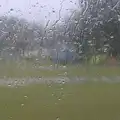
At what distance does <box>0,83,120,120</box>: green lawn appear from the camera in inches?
79.7

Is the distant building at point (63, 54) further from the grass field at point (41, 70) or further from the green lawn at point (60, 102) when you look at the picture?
the green lawn at point (60, 102)

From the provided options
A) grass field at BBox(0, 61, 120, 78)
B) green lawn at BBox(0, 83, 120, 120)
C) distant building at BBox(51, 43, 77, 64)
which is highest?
distant building at BBox(51, 43, 77, 64)

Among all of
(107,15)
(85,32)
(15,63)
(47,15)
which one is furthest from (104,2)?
(15,63)

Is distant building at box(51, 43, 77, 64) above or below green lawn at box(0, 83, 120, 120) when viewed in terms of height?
above

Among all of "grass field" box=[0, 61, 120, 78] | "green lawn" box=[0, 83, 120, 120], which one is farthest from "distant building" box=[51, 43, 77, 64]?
"green lawn" box=[0, 83, 120, 120]

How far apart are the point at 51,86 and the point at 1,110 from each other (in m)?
0.39

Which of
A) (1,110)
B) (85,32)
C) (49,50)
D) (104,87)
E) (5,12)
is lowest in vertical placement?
(1,110)

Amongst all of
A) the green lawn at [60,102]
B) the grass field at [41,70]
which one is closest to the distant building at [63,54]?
the grass field at [41,70]

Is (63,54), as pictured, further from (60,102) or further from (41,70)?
(60,102)

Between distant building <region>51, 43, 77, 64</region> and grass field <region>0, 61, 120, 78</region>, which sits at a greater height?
distant building <region>51, 43, 77, 64</region>

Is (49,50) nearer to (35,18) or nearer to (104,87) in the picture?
(35,18)

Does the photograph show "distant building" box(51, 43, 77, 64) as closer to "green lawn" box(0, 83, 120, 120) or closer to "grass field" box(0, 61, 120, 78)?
"grass field" box(0, 61, 120, 78)

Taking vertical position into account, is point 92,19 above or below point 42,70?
above

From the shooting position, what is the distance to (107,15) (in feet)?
6.88
